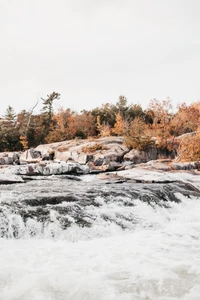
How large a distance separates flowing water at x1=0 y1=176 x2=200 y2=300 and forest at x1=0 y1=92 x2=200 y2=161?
13.2 m

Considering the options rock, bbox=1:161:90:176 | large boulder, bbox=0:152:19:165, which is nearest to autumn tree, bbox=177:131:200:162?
rock, bbox=1:161:90:176

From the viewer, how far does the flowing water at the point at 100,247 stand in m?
3.65

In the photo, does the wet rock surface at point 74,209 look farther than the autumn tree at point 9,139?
No

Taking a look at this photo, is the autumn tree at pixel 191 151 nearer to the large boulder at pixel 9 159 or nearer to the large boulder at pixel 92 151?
the large boulder at pixel 92 151

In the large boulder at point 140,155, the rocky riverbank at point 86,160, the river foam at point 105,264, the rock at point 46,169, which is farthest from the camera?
the large boulder at point 140,155

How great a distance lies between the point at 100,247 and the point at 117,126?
28901 mm

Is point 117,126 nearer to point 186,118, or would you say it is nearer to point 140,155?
point 186,118

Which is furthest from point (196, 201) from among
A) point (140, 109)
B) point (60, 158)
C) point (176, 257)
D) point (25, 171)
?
point (140, 109)

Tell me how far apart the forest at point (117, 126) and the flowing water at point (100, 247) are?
13.2m

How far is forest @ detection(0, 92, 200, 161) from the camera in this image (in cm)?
2447

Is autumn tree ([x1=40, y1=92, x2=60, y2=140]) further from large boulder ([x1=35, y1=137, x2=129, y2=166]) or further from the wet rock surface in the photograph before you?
the wet rock surface

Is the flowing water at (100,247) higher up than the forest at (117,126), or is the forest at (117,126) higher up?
the forest at (117,126)

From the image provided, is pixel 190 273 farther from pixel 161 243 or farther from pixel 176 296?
pixel 161 243

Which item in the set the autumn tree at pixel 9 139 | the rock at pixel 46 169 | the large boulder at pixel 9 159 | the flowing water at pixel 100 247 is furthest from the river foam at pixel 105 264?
the autumn tree at pixel 9 139
